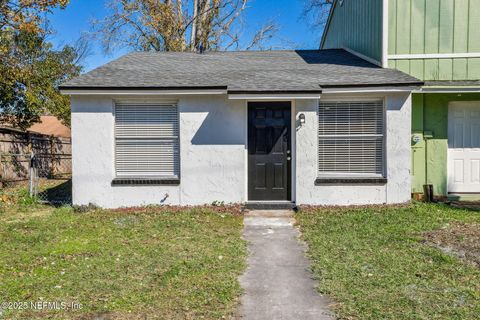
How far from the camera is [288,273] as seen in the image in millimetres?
4758

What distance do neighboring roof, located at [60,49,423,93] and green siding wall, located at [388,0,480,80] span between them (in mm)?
995

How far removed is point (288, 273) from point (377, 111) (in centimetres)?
509

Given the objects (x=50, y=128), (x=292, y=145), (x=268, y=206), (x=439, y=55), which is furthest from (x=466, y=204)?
(x=50, y=128)

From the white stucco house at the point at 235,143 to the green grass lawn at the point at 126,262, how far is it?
851 millimetres

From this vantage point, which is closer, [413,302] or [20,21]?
[413,302]

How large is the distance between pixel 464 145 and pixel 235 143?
565 cm

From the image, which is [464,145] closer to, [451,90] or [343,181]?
[451,90]

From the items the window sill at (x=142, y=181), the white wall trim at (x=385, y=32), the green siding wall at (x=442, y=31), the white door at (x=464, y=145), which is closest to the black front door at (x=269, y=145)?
the window sill at (x=142, y=181)

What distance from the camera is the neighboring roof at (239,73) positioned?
8016 millimetres

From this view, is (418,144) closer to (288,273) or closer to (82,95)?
(288,273)

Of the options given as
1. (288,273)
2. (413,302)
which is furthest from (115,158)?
(413,302)

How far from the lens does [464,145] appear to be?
9062 mm

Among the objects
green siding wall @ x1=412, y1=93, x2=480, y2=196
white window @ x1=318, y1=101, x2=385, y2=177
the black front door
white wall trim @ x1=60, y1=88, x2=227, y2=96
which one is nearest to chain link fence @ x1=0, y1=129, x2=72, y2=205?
white wall trim @ x1=60, y1=88, x2=227, y2=96

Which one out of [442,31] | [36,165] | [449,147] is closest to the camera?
[442,31]
